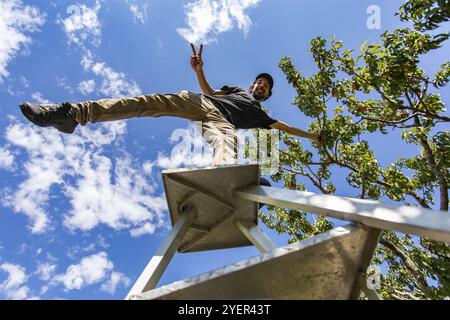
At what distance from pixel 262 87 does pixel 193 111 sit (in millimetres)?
2157

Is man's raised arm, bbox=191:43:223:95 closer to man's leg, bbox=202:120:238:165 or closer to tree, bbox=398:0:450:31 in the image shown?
man's leg, bbox=202:120:238:165

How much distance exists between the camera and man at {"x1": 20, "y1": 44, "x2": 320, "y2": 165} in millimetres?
3119

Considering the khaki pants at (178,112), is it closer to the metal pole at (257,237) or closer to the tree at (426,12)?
the metal pole at (257,237)

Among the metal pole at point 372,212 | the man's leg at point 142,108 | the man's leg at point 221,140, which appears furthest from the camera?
the man's leg at point 221,140

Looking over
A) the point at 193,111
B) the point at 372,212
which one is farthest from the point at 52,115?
the point at 372,212

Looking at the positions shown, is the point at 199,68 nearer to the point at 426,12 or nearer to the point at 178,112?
the point at 178,112

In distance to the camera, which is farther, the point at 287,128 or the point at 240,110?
the point at 287,128

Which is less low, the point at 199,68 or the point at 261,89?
the point at 199,68

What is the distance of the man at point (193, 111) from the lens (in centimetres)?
312

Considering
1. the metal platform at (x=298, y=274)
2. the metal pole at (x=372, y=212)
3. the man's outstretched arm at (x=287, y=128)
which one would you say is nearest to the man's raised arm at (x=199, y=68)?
the man's outstretched arm at (x=287, y=128)

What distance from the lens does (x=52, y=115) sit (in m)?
3.04

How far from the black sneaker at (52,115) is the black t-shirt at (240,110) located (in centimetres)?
195
